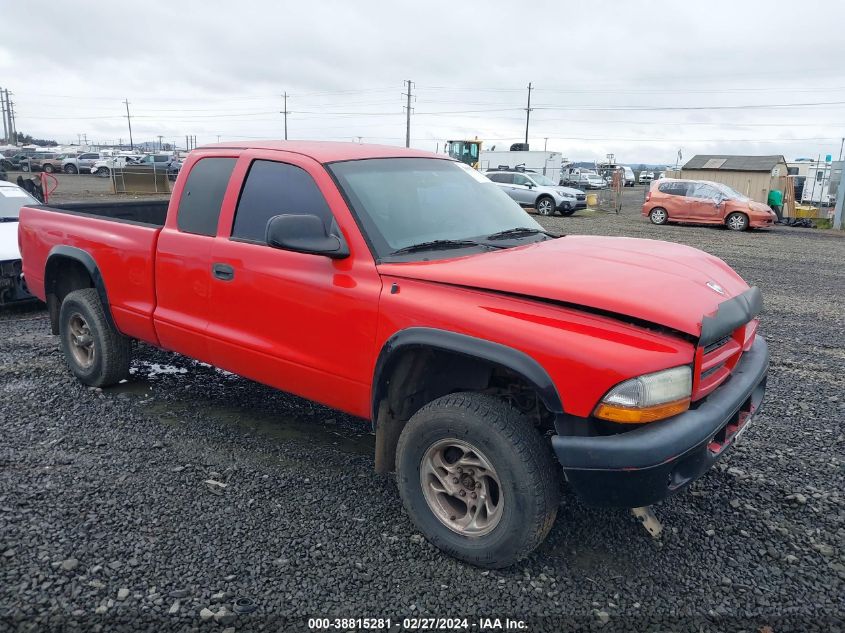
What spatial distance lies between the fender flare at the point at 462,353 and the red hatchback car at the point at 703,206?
20137mm

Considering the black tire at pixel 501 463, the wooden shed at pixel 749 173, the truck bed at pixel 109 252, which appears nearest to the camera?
the black tire at pixel 501 463

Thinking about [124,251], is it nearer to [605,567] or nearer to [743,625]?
[605,567]

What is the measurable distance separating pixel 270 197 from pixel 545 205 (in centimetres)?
2159

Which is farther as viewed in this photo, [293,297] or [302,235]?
[293,297]

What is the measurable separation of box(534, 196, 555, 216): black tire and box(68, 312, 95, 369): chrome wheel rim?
20890 mm

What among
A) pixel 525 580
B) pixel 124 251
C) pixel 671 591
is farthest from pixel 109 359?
pixel 671 591

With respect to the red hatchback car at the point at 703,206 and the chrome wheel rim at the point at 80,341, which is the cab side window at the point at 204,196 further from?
the red hatchback car at the point at 703,206

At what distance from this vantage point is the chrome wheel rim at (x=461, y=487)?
9.35 ft

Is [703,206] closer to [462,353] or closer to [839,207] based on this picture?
[839,207]

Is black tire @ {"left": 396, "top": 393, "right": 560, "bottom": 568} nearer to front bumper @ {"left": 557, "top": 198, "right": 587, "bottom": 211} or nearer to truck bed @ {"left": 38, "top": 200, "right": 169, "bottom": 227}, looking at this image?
truck bed @ {"left": 38, "top": 200, "right": 169, "bottom": 227}

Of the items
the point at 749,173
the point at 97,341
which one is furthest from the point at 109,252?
the point at 749,173

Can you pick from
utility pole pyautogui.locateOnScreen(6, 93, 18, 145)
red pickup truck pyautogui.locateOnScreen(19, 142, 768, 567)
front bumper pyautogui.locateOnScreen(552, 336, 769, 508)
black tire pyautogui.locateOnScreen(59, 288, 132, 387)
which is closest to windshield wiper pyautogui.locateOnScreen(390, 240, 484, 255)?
red pickup truck pyautogui.locateOnScreen(19, 142, 768, 567)

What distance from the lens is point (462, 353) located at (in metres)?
2.73

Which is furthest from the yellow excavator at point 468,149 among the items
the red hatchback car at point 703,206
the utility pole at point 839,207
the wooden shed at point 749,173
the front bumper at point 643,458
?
the front bumper at point 643,458
